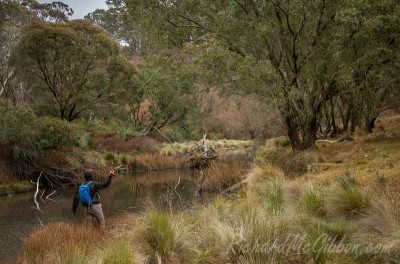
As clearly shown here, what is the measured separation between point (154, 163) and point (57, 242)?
18064mm

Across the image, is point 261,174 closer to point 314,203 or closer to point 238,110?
point 314,203

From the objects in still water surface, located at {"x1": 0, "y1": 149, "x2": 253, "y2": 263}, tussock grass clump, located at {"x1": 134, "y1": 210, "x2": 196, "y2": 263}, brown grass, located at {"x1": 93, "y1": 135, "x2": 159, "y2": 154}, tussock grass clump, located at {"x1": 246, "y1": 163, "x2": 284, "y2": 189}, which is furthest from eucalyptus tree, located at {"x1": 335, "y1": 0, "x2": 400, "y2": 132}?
brown grass, located at {"x1": 93, "y1": 135, "x2": 159, "y2": 154}

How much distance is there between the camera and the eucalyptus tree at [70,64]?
78.1 ft

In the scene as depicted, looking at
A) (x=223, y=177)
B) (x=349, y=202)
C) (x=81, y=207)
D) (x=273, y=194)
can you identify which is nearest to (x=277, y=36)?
(x=223, y=177)

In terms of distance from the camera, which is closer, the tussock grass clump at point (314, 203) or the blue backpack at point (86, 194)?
the tussock grass clump at point (314, 203)

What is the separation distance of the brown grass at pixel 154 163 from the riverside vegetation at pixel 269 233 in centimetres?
1625

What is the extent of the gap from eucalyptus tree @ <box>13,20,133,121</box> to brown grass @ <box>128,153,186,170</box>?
5.43 m

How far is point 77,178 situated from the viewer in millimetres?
19375

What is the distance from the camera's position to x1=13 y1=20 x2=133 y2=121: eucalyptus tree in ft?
78.1

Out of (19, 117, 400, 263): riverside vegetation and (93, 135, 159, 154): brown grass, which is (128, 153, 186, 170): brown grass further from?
(19, 117, 400, 263): riverside vegetation

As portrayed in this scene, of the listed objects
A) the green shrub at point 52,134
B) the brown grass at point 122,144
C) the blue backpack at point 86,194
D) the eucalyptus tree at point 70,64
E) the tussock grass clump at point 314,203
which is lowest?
the tussock grass clump at point 314,203

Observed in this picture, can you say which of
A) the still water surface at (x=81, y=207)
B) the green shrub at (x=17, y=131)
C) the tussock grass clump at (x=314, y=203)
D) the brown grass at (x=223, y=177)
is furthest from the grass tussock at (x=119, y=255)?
the green shrub at (x=17, y=131)

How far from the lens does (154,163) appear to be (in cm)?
2577

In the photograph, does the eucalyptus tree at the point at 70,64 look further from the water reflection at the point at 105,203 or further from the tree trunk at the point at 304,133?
the tree trunk at the point at 304,133
